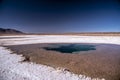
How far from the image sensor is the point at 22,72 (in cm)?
479

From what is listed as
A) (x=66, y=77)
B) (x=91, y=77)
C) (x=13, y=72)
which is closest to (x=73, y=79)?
(x=66, y=77)

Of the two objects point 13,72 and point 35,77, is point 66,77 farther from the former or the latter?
point 13,72

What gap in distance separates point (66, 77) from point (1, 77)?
168 centimetres

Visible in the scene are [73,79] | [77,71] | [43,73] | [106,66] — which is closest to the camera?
[73,79]

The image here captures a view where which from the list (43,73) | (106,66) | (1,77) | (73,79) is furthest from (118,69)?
(1,77)

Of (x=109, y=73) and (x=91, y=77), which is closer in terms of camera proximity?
(x=91, y=77)

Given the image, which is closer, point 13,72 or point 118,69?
point 13,72

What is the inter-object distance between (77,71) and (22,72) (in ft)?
5.37

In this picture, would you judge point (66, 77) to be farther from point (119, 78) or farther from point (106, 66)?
point (106, 66)

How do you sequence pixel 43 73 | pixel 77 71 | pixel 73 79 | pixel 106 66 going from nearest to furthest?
pixel 73 79
pixel 43 73
pixel 77 71
pixel 106 66

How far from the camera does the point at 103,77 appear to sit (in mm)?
4527

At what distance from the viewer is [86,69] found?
5.37m

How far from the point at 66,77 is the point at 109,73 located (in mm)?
1380

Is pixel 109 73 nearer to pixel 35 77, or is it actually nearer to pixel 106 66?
pixel 106 66
